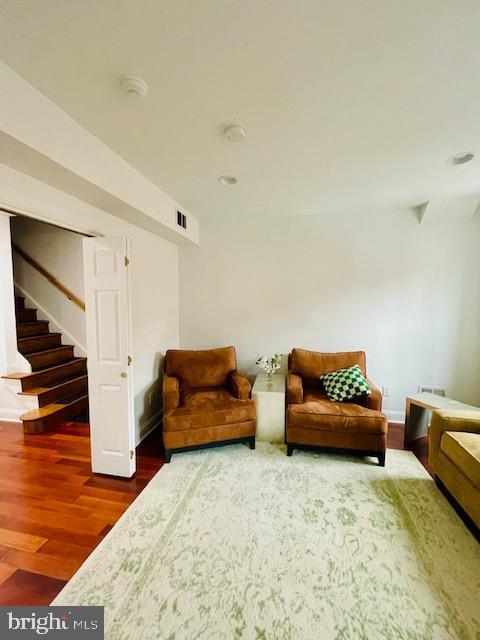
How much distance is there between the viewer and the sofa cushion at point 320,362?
9.85ft

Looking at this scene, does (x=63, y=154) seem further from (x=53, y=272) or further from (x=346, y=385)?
(x=53, y=272)

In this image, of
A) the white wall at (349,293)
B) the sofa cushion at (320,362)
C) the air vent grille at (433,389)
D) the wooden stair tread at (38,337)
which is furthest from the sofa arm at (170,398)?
the air vent grille at (433,389)

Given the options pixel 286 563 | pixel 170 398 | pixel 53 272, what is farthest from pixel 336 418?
pixel 53 272

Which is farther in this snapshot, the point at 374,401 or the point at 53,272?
the point at 53,272

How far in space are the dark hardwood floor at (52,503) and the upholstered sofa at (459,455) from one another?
51 cm

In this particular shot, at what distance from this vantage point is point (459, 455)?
180 cm

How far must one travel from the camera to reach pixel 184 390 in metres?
3.02

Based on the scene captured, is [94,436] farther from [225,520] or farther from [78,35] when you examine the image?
[78,35]

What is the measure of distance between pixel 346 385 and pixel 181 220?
2577mm

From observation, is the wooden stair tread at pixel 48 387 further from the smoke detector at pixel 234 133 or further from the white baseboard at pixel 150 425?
the smoke detector at pixel 234 133

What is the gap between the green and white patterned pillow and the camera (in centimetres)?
264

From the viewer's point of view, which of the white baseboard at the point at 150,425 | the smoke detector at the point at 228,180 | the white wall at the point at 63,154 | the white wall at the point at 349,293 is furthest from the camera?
the white wall at the point at 349,293

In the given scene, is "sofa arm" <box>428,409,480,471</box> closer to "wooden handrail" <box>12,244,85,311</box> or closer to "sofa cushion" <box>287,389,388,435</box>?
"sofa cushion" <box>287,389,388,435</box>

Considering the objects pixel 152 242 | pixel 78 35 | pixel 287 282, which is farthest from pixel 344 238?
pixel 78 35
